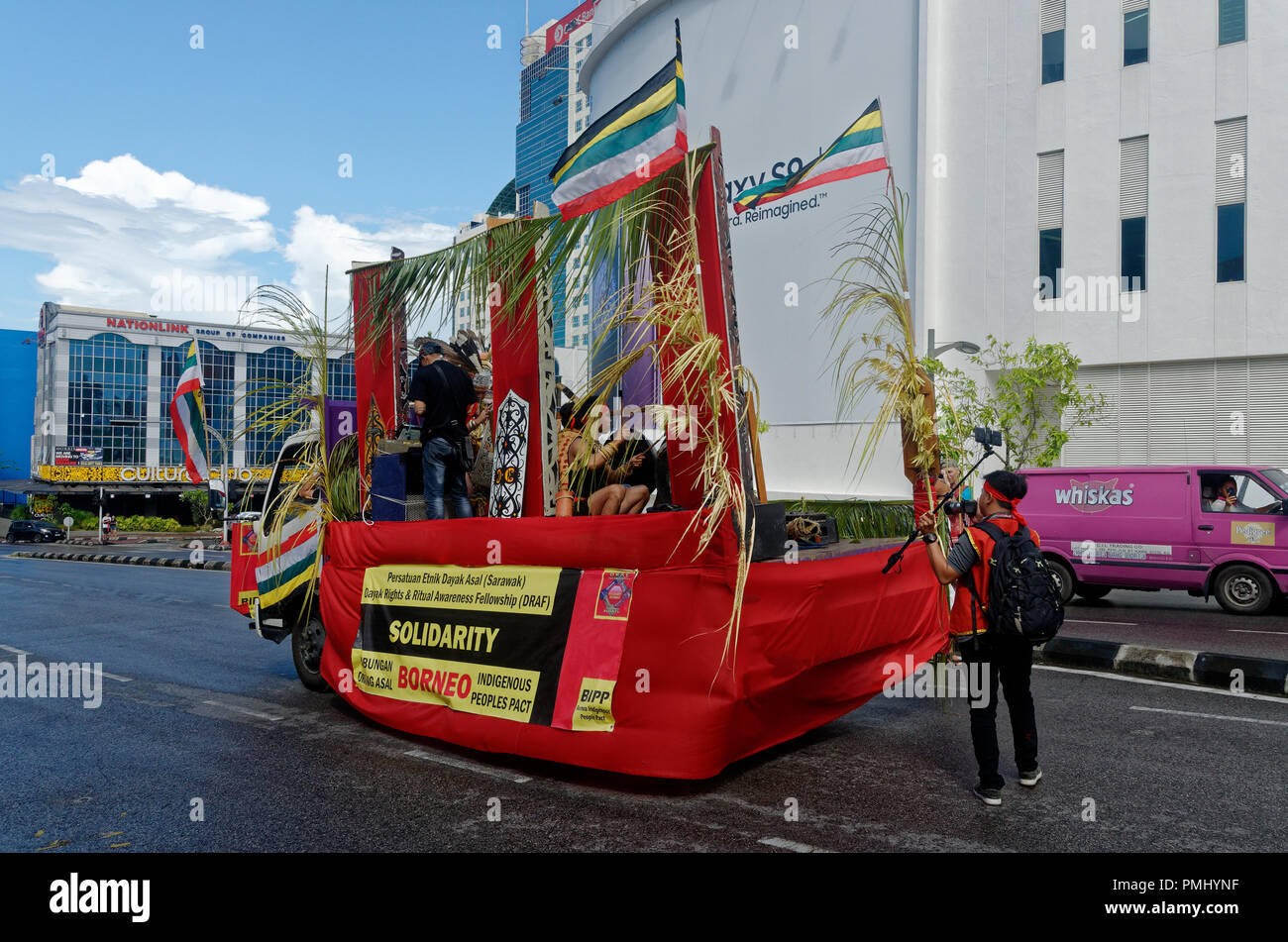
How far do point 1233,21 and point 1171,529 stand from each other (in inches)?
552

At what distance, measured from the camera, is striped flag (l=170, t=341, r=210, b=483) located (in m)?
23.8

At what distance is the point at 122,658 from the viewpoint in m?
9.06

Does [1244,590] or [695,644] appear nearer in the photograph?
[695,644]

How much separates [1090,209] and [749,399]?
1995cm

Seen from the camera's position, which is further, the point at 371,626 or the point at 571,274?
the point at 371,626

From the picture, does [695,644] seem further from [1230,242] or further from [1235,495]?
[1230,242]

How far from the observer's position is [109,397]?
7106 cm

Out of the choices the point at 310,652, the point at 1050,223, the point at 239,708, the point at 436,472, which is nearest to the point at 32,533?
the point at 310,652

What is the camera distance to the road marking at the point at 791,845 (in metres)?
4.00

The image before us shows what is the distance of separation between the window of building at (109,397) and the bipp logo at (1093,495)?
74449 mm

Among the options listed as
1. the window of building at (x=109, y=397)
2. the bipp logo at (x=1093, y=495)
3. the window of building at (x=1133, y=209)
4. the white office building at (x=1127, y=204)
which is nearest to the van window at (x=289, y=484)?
the bipp logo at (x=1093, y=495)

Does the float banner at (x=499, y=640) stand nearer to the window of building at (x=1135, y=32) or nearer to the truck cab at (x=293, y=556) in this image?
the truck cab at (x=293, y=556)

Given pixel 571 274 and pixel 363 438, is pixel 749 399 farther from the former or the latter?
pixel 363 438
